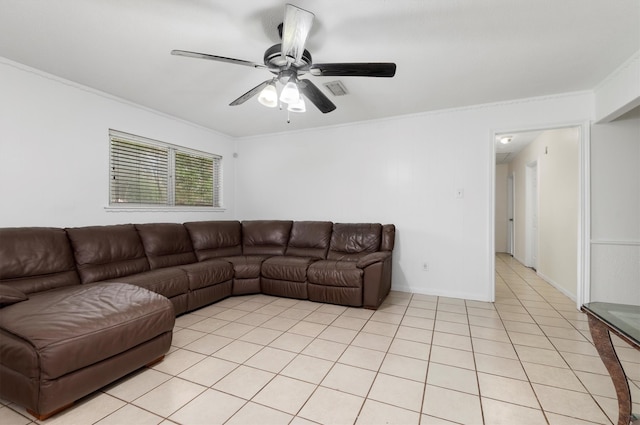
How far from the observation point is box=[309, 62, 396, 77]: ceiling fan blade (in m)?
1.83

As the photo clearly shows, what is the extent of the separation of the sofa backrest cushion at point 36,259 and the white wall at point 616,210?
17.1 feet

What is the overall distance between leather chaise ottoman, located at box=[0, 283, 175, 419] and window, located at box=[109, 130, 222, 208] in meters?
1.79

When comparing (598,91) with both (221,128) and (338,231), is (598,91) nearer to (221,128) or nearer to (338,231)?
(338,231)

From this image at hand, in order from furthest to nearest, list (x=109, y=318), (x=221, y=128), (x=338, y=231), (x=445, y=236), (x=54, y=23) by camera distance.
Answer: (x=221, y=128)
(x=338, y=231)
(x=445, y=236)
(x=54, y=23)
(x=109, y=318)

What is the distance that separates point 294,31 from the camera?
5.41 feet

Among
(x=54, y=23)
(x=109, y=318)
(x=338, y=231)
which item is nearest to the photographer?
(x=109, y=318)

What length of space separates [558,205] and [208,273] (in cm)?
479

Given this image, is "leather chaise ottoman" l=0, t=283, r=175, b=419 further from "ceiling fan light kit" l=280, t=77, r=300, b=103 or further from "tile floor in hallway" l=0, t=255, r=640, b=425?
"ceiling fan light kit" l=280, t=77, r=300, b=103

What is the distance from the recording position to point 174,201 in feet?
13.6

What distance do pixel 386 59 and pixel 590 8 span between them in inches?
51.5

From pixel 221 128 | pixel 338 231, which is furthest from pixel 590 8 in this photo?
pixel 221 128

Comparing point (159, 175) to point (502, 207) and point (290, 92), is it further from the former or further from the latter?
point (502, 207)

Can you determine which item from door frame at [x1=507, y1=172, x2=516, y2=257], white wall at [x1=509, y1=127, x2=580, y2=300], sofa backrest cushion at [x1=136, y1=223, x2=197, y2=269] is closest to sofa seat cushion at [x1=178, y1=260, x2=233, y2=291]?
sofa backrest cushion at [x1=136, y1=223, x2=197, y2=269]

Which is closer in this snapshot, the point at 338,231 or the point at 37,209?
the point at 37,209
